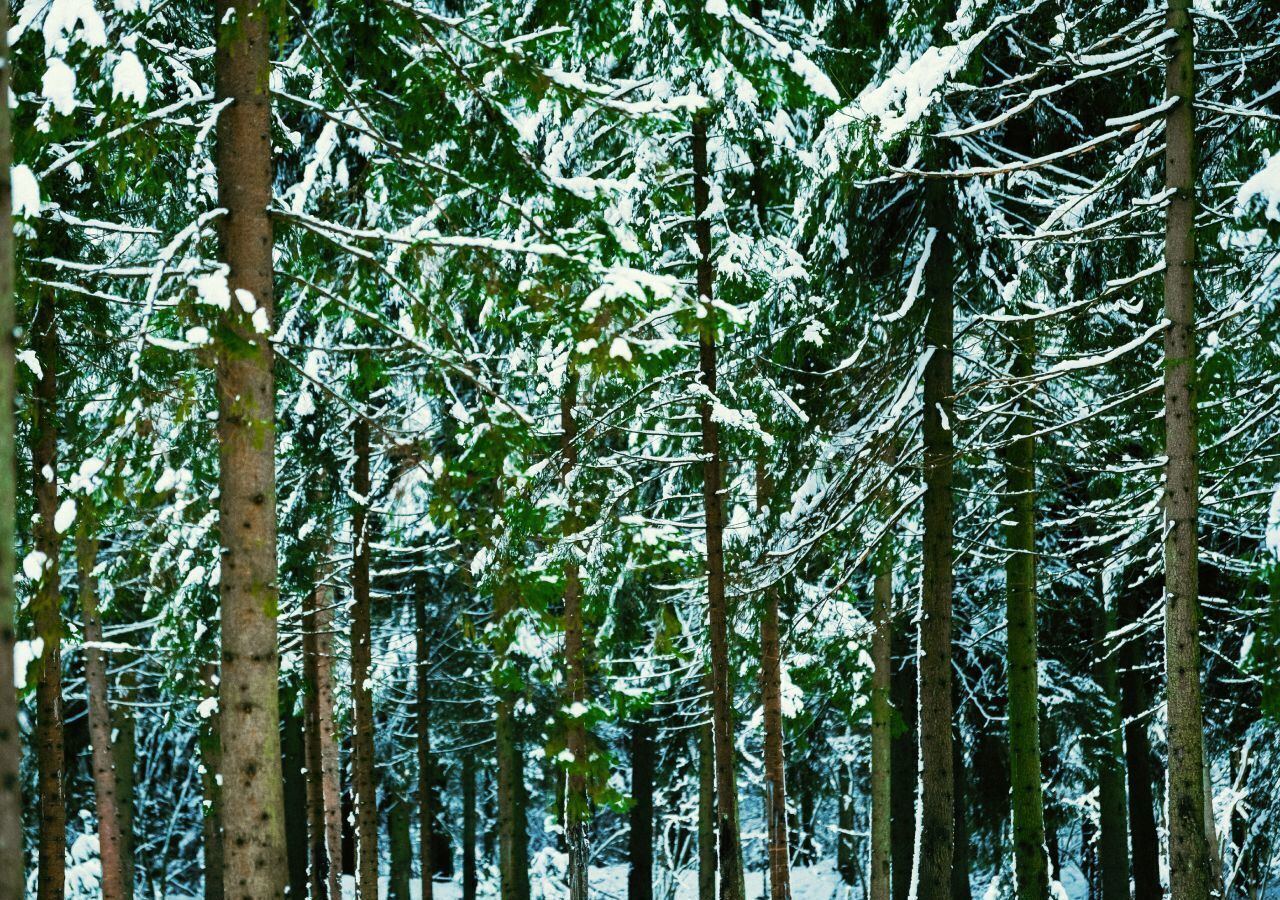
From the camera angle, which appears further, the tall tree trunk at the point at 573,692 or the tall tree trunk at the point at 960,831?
the tall tree trunk at the point at 960,831

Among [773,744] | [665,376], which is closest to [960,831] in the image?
[773,744]

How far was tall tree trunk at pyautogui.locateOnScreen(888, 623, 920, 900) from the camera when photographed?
835 inches

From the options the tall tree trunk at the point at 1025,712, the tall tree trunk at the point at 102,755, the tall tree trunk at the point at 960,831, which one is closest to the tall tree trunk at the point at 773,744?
the tall tree trunk at the point at 1025,712

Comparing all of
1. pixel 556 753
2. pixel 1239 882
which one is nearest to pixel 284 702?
pixel 556 753

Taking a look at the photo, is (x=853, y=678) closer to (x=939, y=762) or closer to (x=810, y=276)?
(x=939, y=762)

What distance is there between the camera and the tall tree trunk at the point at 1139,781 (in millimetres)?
20281

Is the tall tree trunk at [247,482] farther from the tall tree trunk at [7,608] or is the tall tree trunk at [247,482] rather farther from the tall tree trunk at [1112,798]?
the tall tree trunk at [1112,798]

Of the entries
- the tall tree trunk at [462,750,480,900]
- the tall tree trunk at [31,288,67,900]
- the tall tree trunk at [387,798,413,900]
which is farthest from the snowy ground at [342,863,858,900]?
the tall tree trunk at [31,288,67,900]

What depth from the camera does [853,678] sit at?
15758mm

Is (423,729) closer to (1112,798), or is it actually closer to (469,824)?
(469,824)

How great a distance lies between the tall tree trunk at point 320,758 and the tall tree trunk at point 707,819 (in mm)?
6609

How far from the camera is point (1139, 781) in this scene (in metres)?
21.1

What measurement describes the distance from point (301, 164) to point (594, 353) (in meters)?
9.81

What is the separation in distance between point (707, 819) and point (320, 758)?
8.13 meters
